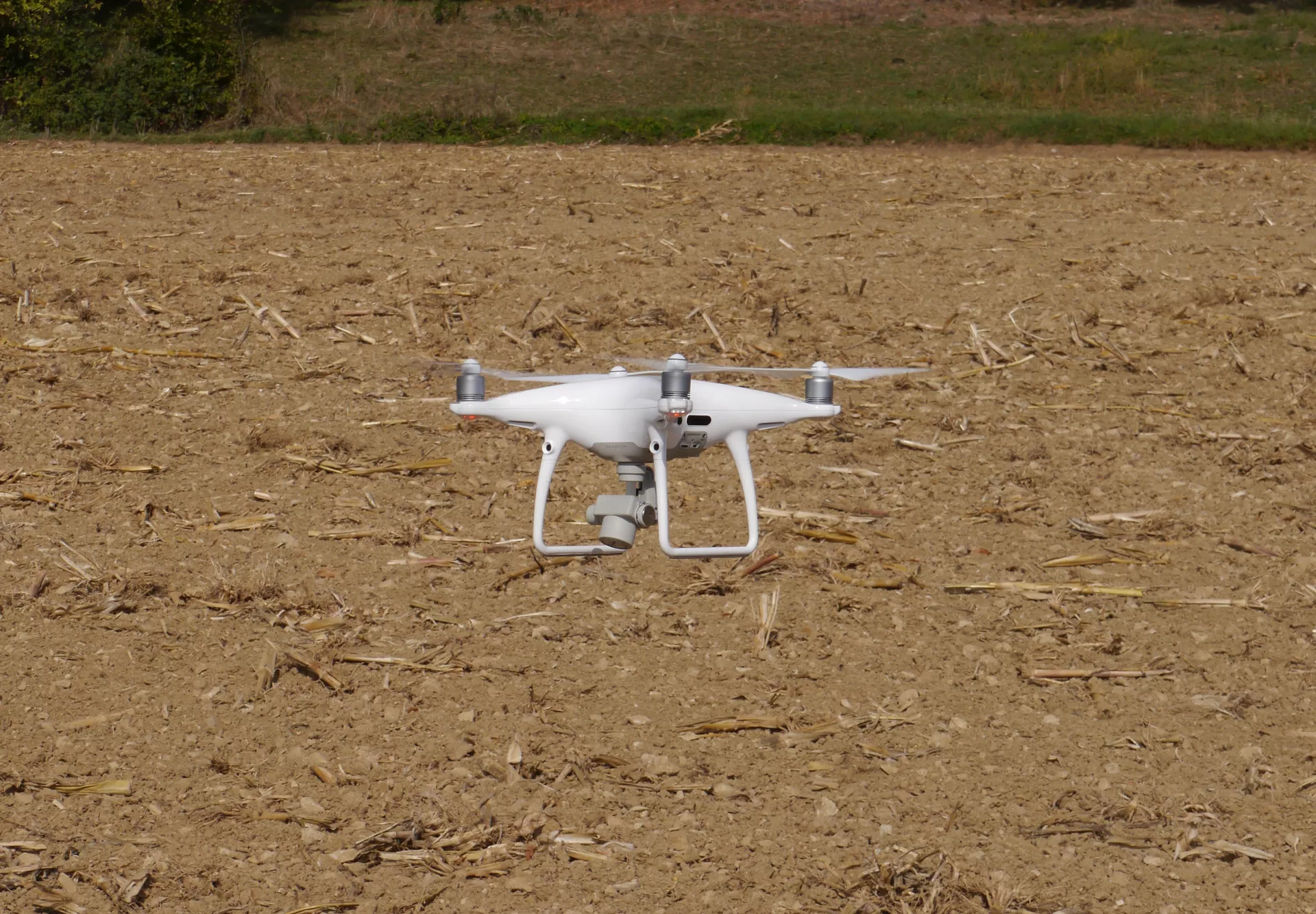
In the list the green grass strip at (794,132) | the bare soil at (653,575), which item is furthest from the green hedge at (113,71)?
the bare soil at (653,575)

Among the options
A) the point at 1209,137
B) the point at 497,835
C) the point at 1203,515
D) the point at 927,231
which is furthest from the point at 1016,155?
the point at 497,835

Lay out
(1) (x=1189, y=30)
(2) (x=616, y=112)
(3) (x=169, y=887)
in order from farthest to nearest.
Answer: (1) (x=1189, y=30)
(2) (x=616, y=112)
(3) (x=169, y=887)

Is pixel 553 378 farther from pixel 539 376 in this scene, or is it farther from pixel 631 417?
pixel 631 417

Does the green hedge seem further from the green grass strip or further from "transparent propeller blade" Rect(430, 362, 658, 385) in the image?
"transparent propeller blade" Rect(430, 362, 658, 385)

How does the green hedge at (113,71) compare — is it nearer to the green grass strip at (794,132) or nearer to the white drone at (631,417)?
the green grass strip at (794,132)

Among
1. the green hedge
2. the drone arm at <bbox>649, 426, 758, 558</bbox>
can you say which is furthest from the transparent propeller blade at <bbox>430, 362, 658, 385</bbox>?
the green hedge

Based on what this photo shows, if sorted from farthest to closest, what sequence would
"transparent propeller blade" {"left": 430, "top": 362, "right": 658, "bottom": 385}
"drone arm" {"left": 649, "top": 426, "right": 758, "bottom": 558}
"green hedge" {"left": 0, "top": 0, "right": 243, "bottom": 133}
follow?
"green hedge" {"left": 0, "top": 0, "right": 243, "bottom": 133}, "transparent propeller blade" {"left": 430, "top": 362, "right": 658, "bottom": 385}, "drone arm" {"left": 649, "top": 426, "right": 758, "bottom": 558}

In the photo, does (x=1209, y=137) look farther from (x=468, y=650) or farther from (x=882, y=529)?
(x=468, y=650)
